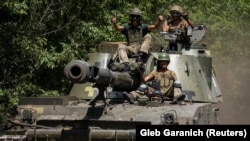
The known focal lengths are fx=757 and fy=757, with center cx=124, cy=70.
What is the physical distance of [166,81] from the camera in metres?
13.6

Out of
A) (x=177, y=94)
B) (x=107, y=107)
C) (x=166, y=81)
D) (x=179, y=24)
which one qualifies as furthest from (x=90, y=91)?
(x=179, y=24)

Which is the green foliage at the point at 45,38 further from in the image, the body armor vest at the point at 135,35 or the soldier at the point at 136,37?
the body armor vest at the point at 135,35

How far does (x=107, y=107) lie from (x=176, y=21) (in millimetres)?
4063

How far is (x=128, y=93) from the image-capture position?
43.7 ft

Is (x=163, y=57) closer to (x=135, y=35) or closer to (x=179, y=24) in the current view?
(x=135, y=35)

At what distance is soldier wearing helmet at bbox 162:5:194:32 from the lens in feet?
52.3

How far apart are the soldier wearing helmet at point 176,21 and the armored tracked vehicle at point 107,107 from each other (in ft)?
3.38

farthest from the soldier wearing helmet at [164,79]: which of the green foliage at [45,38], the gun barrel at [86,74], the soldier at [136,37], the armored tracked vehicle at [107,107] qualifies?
the green foliage at [45,38]

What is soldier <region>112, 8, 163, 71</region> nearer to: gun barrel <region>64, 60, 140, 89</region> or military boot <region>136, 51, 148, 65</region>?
military boot <region>136, 51, 148, 65</region>

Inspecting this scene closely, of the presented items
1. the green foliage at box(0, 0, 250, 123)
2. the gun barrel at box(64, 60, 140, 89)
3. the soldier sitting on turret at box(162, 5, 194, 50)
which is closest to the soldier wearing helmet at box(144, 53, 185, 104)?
the gun barrel at box(64, 60, 140, 89)

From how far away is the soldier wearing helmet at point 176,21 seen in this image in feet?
52.3

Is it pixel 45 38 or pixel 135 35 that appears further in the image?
pixel 45 38

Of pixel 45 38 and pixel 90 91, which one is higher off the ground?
pixel 45 38

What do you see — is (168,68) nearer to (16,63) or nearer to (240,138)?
(240,138)
